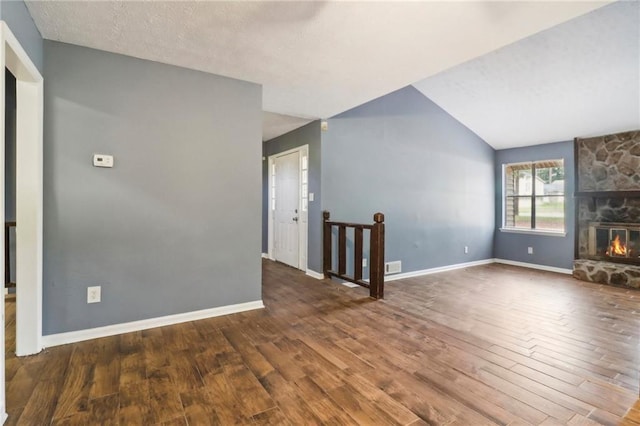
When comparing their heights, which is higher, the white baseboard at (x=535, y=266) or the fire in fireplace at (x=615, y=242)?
the fire in fireplace at (x=615, y=242)

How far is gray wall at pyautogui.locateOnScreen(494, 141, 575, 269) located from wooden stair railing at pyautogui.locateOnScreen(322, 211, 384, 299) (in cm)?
364

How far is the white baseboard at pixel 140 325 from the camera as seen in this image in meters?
2.41

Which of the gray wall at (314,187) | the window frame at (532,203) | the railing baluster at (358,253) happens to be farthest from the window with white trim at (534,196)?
the gray wall at (314,187)

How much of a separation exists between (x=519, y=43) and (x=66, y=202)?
469 centimetres

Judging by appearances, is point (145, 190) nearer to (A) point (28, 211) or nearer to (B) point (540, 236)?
(A) point (28, 211)

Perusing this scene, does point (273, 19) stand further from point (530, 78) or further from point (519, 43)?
point (530, 78)

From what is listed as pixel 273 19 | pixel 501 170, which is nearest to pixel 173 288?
pixel 273 19

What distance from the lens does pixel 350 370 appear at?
2047 mm

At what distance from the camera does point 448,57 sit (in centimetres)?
262

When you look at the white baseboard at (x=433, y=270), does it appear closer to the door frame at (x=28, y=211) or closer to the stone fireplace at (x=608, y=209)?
the stone fireplace at (x=608, y=209)

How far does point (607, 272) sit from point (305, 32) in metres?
5.28

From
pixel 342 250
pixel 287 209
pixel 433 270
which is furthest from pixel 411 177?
pixel 287 209

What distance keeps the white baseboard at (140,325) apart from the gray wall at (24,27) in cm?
200

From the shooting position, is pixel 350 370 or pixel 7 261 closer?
pixel 350 370
